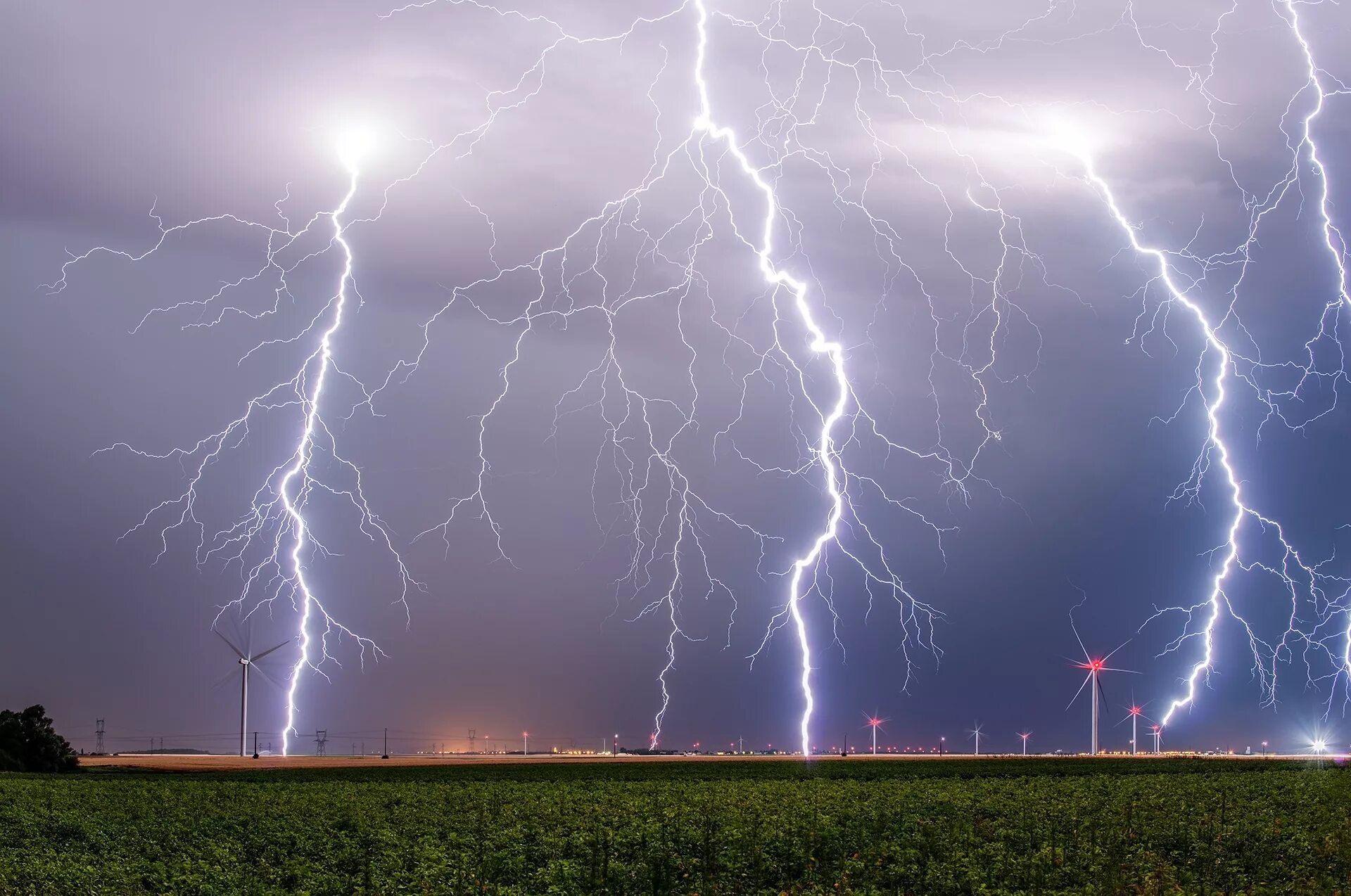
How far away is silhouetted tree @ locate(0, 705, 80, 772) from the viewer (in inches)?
2566

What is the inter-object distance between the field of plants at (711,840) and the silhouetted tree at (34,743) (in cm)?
3861

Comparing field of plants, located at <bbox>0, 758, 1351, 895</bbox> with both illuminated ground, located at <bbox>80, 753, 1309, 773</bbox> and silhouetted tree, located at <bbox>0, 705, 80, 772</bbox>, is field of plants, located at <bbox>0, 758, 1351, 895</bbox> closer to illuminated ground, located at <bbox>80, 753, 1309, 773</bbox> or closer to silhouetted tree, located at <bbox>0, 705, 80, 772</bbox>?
illuminated ground, located at <bbox>80, 753, 1309, 773</bbox>

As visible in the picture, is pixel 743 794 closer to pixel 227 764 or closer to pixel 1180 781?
pixel 1180 781

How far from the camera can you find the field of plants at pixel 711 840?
17.7m

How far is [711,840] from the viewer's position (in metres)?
19.9

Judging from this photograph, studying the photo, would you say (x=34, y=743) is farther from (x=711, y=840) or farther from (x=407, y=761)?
(x=711, y=840)

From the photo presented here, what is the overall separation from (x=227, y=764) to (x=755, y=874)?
198 feet

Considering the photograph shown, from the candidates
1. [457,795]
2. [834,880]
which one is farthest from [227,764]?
[834,880]

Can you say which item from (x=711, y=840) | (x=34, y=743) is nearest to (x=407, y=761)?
(x=34, y=743)

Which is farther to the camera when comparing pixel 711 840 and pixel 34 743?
pixel 34 743

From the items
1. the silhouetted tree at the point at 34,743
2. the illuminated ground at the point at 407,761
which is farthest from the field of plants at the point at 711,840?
the silhouetted tree at the point at 34,743

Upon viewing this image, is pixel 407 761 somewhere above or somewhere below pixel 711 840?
below

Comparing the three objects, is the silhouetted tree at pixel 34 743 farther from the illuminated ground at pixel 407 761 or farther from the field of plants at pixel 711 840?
the field of plants at pixel 711 840

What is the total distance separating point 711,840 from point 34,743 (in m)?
57.4
